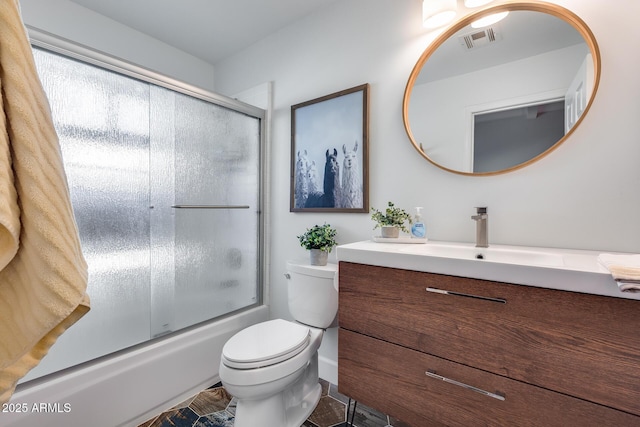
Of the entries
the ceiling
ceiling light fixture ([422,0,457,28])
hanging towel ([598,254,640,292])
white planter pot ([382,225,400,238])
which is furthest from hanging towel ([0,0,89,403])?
the ceiling

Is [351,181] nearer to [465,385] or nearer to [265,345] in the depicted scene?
[265,345]

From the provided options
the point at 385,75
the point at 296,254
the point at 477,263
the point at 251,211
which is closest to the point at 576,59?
the point at 385,75

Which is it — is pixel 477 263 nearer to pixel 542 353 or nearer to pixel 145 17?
pixel 542 353

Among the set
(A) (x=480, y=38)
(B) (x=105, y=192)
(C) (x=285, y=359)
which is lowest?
(C) (x=285, y=359)

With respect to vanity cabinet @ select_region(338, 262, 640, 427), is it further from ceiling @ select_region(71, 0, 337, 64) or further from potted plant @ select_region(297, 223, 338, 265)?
ceiling @ select_region(71, 0, 337, 64)

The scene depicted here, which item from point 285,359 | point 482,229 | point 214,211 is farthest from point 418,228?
point 214,211

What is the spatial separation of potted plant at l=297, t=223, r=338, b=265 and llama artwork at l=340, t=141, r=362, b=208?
193 millimetres

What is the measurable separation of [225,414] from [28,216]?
153 cm

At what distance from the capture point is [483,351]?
904 millimetres

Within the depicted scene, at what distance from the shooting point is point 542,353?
2.69 feet

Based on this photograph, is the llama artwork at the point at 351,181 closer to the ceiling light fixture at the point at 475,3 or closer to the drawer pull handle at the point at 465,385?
the ceiling light fixture at the point at 475,3

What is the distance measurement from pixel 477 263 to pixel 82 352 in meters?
1.73

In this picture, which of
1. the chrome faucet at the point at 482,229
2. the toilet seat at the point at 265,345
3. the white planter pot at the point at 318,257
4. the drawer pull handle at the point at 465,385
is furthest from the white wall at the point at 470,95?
the toilet seat at the point at 265,345

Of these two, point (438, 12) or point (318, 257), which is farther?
point (318, 257)
